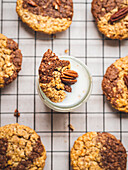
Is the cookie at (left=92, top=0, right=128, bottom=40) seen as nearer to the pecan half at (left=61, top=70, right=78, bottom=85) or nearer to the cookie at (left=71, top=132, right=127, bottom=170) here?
the pecan half at (left=61, top=70, right=78, bottom=85)

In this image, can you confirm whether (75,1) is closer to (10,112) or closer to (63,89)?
(63,89)

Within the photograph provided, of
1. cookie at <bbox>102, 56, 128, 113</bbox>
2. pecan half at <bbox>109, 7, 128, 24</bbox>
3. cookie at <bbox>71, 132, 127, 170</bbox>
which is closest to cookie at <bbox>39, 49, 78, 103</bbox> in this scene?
cookie at <bbox>102, 56, 128, 113</bbox>

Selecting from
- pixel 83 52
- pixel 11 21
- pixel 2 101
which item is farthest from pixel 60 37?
pixel 2 101

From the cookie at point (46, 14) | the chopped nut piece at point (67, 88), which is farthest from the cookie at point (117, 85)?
the cookie at point (46, 14)

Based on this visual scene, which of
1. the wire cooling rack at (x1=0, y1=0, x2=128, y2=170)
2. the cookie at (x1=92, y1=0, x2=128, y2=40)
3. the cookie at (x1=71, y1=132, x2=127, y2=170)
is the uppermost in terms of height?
the cookie at (x1=92, y1=0, x2=128, y2=40)

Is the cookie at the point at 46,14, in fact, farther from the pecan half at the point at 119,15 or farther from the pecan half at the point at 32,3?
the pecan half at the point at 119,15

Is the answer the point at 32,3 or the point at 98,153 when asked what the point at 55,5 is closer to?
the point at 32,3

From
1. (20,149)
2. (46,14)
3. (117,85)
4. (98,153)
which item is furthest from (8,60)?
(98,153)
